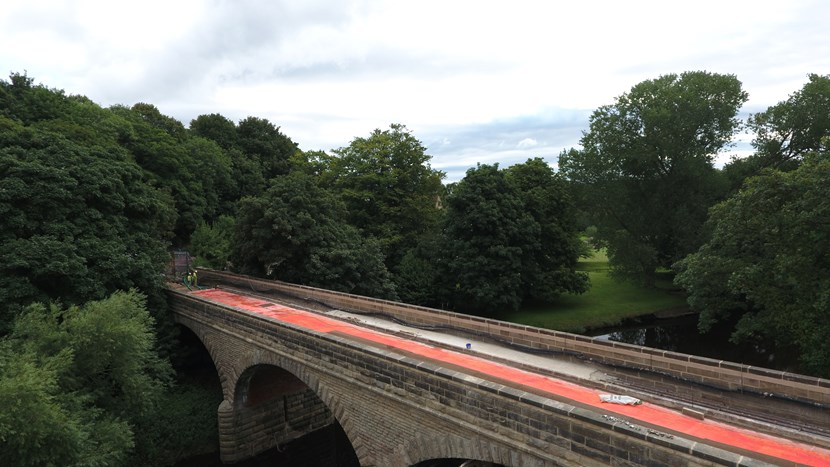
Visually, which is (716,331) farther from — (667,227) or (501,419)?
(501,419)

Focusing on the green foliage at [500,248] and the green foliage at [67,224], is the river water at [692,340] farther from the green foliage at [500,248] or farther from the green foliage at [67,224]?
the green foliage at [67,224]

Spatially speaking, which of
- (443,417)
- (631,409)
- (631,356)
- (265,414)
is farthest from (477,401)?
(265,414)

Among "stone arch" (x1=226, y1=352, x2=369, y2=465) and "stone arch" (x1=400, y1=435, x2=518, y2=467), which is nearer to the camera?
"stone arch" (x1=400, y1=435, x2=518, y2=467)

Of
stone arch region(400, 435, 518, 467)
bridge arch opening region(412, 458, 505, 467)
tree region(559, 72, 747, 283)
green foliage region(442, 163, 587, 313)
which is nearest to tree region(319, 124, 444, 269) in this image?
green foliage region(442, 163, 587, 313)

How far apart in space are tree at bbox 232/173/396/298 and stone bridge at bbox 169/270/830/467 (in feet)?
21.3

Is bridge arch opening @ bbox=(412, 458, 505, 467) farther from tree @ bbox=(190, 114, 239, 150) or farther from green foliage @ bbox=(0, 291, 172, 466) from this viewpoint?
tree @ bbox=(190, 114, 239, 150)

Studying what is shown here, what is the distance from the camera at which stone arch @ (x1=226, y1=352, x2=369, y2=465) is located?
10.9 m

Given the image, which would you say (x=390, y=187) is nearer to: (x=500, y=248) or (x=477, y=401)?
(x=500, y=248)

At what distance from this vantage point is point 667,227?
3116 cm

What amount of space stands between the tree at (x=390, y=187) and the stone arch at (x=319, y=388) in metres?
15.2

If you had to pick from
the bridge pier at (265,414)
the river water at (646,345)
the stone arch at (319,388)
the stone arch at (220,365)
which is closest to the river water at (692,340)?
the river water at (646,345)

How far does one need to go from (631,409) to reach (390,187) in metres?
25.5

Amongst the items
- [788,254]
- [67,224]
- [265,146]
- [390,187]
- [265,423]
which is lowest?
[265,423]

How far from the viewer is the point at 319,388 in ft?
39.7
